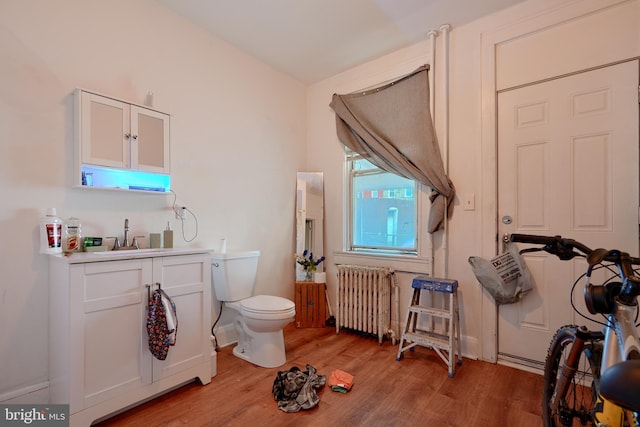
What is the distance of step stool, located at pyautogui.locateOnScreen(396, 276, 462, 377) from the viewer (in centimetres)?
216

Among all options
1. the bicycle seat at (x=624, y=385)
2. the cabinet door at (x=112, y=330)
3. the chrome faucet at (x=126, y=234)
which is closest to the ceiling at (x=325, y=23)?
the chrome faucet at (x=126, y=234)

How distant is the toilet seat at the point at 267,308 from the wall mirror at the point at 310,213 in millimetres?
1007

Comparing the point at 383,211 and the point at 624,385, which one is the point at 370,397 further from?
the point at 383,211

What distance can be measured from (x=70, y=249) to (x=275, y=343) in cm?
145

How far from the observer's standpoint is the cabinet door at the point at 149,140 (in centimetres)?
194

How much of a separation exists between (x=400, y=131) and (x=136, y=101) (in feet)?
7.02

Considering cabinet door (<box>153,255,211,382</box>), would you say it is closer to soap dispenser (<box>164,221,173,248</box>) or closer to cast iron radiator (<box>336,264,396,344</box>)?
soap dispenser (<box>164,221,173,248</box>)

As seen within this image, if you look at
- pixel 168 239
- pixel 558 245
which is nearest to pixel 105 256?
pixel 168 239

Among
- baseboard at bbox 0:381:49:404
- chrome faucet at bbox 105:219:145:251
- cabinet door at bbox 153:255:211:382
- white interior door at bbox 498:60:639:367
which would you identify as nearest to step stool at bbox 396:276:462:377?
white interior door at bbox 498:60:639:367

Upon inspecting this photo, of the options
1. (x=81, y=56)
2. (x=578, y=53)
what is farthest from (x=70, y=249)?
(x=578, y=53)

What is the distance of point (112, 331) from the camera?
158 cm

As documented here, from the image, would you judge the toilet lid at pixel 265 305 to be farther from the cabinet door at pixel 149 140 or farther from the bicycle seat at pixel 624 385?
the bicycle seat at pixel 624 385

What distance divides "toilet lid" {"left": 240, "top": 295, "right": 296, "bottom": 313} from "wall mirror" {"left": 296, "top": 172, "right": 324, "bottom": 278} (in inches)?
38.1

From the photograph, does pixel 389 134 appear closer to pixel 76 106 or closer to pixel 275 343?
pixel 275 343
